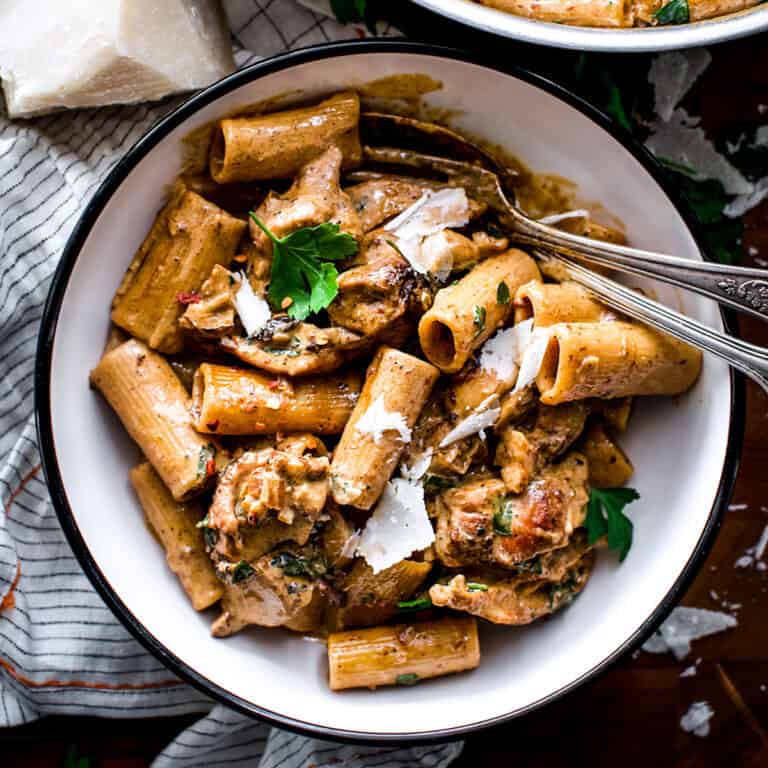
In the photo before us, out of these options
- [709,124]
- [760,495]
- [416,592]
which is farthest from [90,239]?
[760,495]

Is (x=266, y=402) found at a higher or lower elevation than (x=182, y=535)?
higher

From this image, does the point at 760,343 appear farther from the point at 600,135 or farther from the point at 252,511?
the point at 252,511

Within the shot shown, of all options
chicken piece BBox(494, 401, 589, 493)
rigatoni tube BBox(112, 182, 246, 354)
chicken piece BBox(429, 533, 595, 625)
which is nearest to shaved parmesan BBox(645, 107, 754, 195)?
chicken piece BBox(494, 401, 589, 493)

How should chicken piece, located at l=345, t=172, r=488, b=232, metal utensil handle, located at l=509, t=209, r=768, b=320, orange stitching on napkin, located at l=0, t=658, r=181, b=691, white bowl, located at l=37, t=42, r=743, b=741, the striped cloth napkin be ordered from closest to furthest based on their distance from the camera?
1. metal utensil handle, located at l=509, t=209, r=768, b=320
2. white bowl, located at l=37, t=42, r=743, b=741
3. chicken piece, located at l=345, t=172, r=488, b=232
4. the striped cloth napkin
5. orange stitching on napkin, located at l=0, t=658, r=181, b=691

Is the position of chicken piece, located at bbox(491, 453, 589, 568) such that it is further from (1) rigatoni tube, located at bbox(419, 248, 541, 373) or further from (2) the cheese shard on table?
(2) the cheese shard on table

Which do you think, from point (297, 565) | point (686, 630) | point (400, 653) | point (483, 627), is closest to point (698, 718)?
point (686, 630)

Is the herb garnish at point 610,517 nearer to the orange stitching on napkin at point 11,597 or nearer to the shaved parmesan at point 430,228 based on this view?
the shaved parmesan at point 430,228

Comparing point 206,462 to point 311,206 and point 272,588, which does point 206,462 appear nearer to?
point 272,588

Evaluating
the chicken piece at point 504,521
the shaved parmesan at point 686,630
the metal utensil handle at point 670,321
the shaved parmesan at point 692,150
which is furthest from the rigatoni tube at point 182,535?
the shaved parmesan at point 692,150
